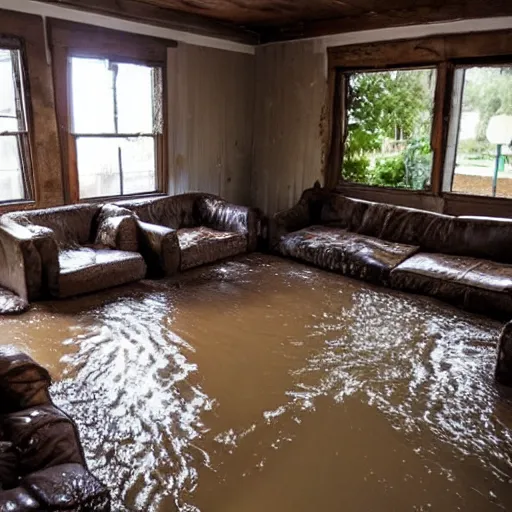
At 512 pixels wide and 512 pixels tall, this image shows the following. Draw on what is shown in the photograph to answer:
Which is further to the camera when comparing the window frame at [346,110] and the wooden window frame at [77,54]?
the window frame at [346,110]

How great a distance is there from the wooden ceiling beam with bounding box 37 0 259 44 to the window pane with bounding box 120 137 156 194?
1191 mm

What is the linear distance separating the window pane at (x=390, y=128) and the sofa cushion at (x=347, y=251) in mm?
849

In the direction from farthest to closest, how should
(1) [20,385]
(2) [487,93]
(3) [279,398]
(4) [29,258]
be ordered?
(2) [487,93] → (4) [29,258] → (3) [279,398] → (1) [20,385]

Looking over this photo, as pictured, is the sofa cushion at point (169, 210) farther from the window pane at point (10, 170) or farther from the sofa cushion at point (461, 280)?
the sofa cushion at point (461, 280)

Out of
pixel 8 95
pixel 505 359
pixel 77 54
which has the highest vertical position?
pixel 77 54

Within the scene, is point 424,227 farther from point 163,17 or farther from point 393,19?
point 163,17

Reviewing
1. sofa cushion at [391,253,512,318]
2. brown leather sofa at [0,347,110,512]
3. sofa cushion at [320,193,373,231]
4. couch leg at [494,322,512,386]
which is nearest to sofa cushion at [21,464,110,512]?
brown leather sofa at [0,347,110,512]

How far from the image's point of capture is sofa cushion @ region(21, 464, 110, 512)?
4.69ft

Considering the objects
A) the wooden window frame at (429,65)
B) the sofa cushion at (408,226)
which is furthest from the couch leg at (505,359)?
the wooden window frame at (429,65)

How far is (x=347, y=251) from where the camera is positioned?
4.64 meters

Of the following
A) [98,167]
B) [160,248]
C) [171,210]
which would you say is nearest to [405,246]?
[160,248]

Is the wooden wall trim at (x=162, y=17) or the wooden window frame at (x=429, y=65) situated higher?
the wooden wall trim at (x=162, y=17)

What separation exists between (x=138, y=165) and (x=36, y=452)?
406 cm

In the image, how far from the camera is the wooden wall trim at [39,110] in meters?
4.08
